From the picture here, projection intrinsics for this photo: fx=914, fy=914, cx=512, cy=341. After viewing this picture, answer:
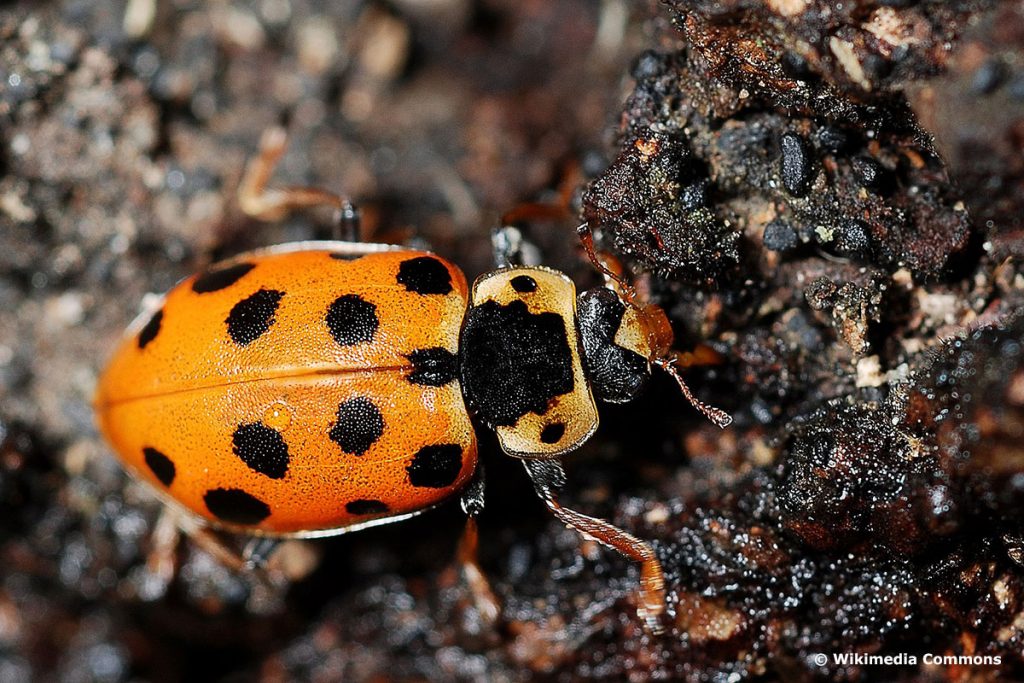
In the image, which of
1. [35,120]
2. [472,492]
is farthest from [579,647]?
[35,120]

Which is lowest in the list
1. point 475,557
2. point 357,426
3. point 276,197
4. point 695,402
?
point 475,557

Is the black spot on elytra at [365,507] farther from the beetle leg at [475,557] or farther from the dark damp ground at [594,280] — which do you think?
the dark damp ground at [594,280]

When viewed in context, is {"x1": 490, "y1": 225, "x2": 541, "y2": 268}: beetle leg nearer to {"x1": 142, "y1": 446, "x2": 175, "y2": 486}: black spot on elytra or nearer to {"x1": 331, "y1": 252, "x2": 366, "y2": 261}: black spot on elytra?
{"x1": 331, "y1": 252, "x2": 366, "y2": 261}: black spot on elytra

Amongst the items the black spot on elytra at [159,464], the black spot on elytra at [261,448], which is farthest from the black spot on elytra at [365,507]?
the black spot on elytra at [159,464]

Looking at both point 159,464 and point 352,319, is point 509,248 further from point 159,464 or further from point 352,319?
point 159,464

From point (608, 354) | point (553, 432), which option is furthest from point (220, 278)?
point (608, 354)

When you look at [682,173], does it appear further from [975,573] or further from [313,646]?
[313,646]
